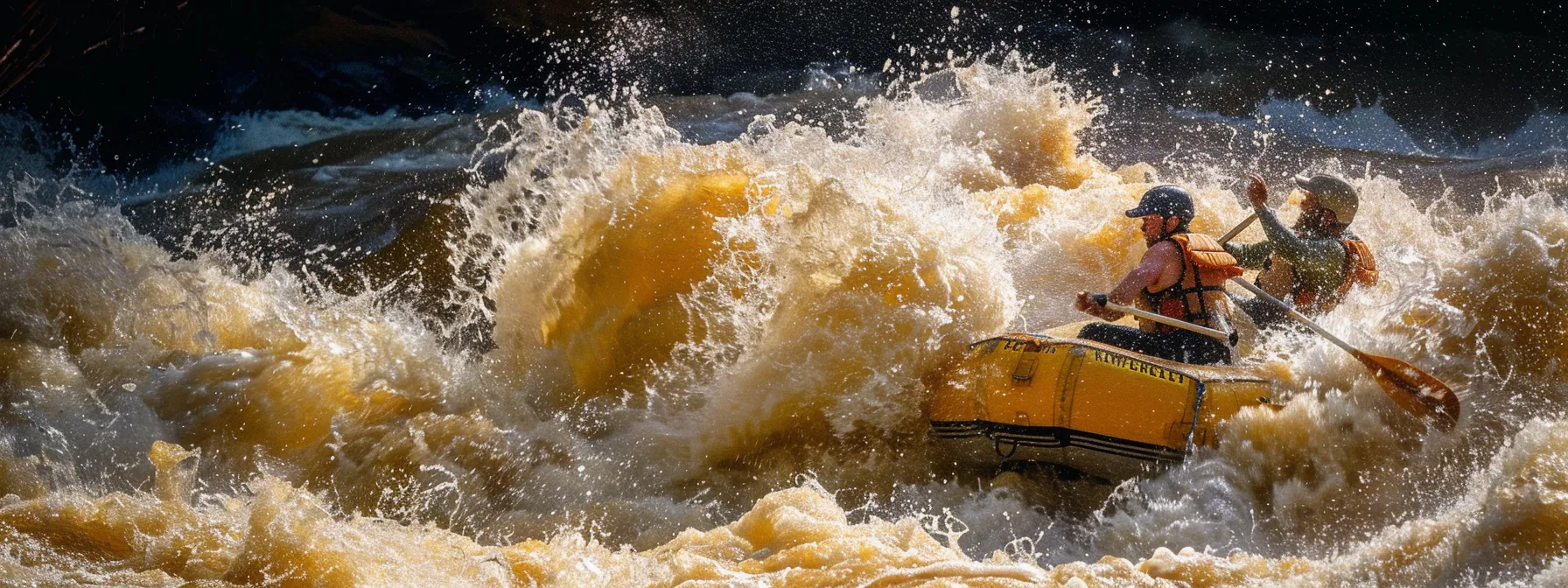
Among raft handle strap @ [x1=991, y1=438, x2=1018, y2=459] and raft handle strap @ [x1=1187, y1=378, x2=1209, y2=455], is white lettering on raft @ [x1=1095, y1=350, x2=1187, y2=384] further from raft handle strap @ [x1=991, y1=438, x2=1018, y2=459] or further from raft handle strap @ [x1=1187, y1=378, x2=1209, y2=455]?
raft handle strap @ [x1=991, y1=438, x2=1018, y2=459]

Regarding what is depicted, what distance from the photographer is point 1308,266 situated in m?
3.35

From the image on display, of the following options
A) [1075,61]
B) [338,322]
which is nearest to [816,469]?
[338,322]

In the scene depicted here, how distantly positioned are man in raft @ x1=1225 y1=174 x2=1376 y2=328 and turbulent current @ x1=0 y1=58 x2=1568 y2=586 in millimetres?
124

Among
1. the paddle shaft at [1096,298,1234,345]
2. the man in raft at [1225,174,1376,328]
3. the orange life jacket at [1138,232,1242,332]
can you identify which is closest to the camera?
the paddle shaft at [1096,298,1234,345]

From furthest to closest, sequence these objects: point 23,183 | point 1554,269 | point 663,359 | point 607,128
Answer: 1. point 23,183
2. point 607,128
3. point 663,359
4. point 1554,269

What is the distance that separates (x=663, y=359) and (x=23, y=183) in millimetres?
3892

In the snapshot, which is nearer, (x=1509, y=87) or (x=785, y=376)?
(x=785, y=376)

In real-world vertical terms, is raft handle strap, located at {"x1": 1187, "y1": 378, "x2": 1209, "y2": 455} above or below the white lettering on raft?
below

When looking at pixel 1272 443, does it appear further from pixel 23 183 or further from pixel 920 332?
pixel 23 183

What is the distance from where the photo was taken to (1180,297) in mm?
3119

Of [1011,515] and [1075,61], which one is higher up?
[1075,61]

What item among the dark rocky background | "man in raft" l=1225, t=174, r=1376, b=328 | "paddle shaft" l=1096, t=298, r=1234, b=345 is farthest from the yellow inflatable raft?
the dark rocky background

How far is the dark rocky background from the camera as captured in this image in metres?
5.41

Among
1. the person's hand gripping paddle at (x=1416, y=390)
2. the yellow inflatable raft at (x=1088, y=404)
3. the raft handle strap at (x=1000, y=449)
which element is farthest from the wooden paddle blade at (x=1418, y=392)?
the raft handle strap at (x=1000, y=449)
